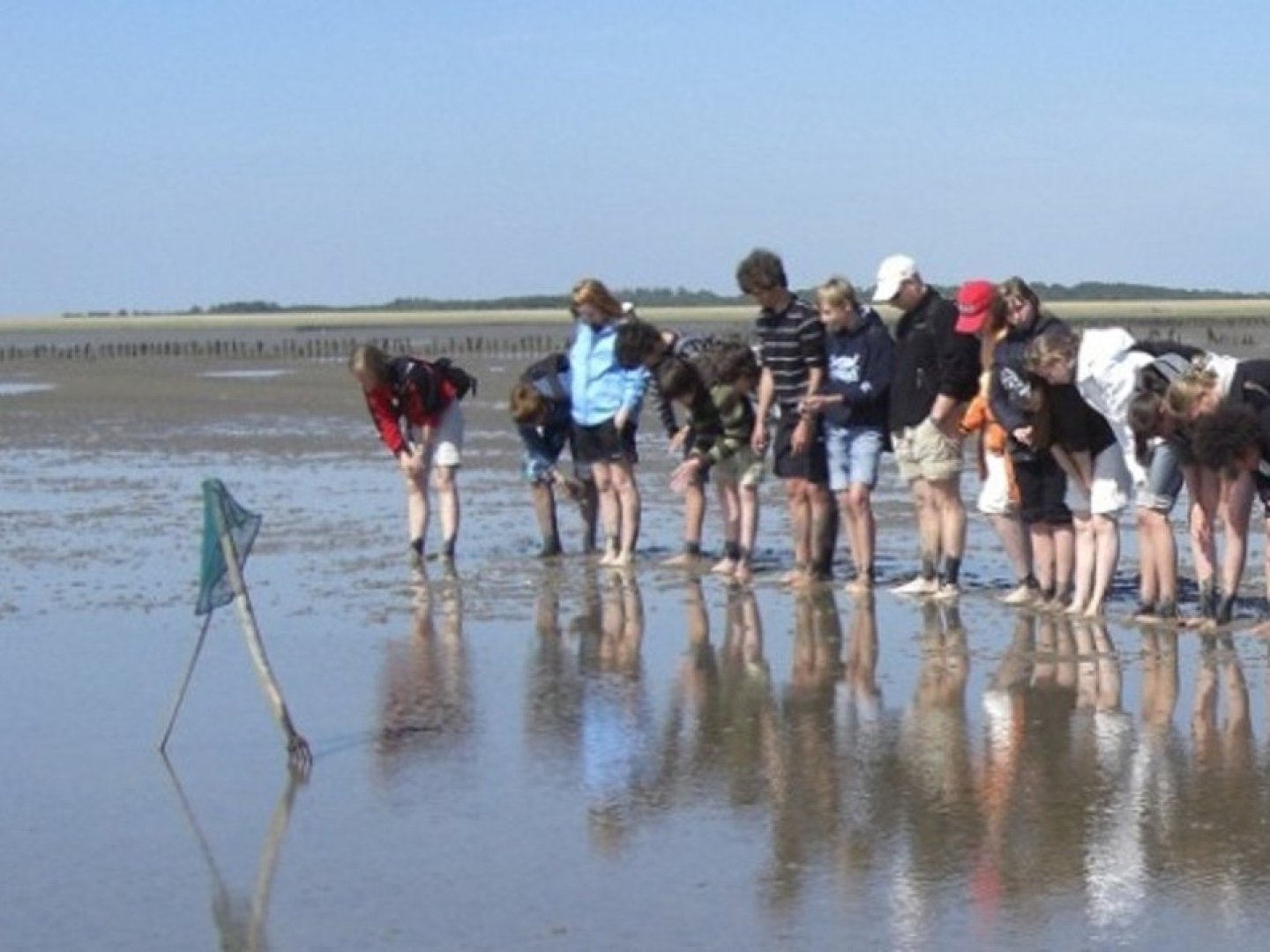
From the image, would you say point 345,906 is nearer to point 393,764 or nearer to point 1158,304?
point 393,764

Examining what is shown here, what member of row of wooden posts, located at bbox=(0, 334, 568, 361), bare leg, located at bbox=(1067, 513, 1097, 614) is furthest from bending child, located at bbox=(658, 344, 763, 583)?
row of wooden posts, located at bbox=(0, 334, 568, 361)

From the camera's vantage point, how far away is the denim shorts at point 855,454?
46.0 feet

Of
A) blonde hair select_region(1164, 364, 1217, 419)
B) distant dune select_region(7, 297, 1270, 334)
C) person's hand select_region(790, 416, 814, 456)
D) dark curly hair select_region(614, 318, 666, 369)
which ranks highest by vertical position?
dark curly hair select_region(614, 318, 666, 369)

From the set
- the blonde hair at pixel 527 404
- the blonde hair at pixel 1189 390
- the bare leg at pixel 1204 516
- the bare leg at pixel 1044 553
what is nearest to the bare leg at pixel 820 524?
the bare leg at pixel 1044 553

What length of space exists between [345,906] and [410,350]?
61364mm

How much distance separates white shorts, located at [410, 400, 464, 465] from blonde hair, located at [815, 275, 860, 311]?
9.40 ft

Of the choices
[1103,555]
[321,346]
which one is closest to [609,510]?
[1103,555]

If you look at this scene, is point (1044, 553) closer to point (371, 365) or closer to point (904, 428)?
point (904, 428)

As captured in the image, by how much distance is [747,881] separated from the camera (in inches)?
309

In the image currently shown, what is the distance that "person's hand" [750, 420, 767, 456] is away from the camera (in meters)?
14.7

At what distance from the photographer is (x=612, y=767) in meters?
9.60

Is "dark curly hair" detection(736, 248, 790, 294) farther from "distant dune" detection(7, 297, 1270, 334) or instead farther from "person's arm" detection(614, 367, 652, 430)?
"distant dune" detection(7, 297, 1270, 334)

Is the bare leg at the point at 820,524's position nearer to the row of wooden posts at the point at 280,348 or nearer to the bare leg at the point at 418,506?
the bare leg at the point at 418,506

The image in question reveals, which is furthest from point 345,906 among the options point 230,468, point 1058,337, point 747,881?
point 230,468
